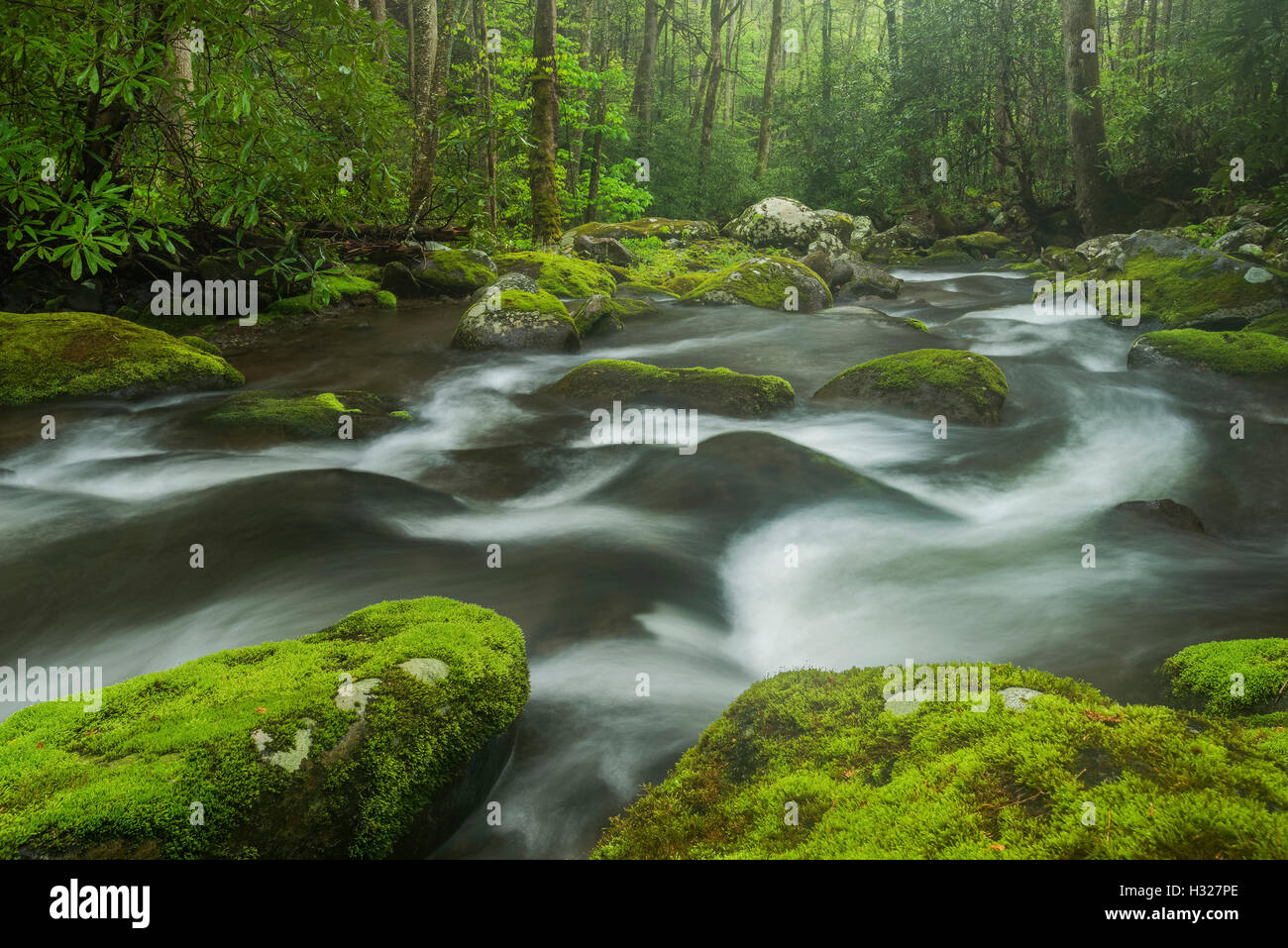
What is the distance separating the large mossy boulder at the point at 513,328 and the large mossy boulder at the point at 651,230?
9224 millimetres

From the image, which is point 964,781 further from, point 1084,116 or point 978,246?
point 978,246

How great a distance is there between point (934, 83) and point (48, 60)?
2428cm

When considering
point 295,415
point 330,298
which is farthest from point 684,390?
point 330,298

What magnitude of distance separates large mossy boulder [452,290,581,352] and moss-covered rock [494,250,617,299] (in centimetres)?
290

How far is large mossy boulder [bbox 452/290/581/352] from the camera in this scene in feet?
37.9

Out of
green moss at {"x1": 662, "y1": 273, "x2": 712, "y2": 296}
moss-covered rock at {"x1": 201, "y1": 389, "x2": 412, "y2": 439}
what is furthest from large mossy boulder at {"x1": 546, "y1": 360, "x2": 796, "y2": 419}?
green moss at {"x1": 662, "y1": 273, "x2": 712, "y2": 296}

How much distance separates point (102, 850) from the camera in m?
2.21

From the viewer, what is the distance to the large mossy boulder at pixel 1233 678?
2.84m

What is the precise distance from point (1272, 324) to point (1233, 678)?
972 cm

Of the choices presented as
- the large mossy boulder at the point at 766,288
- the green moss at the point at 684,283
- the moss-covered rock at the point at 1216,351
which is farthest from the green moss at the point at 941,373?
the green moss at the point at 684,283

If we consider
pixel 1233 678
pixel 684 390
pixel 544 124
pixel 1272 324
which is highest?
pixel 544 124

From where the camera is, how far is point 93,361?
8.86 metres
